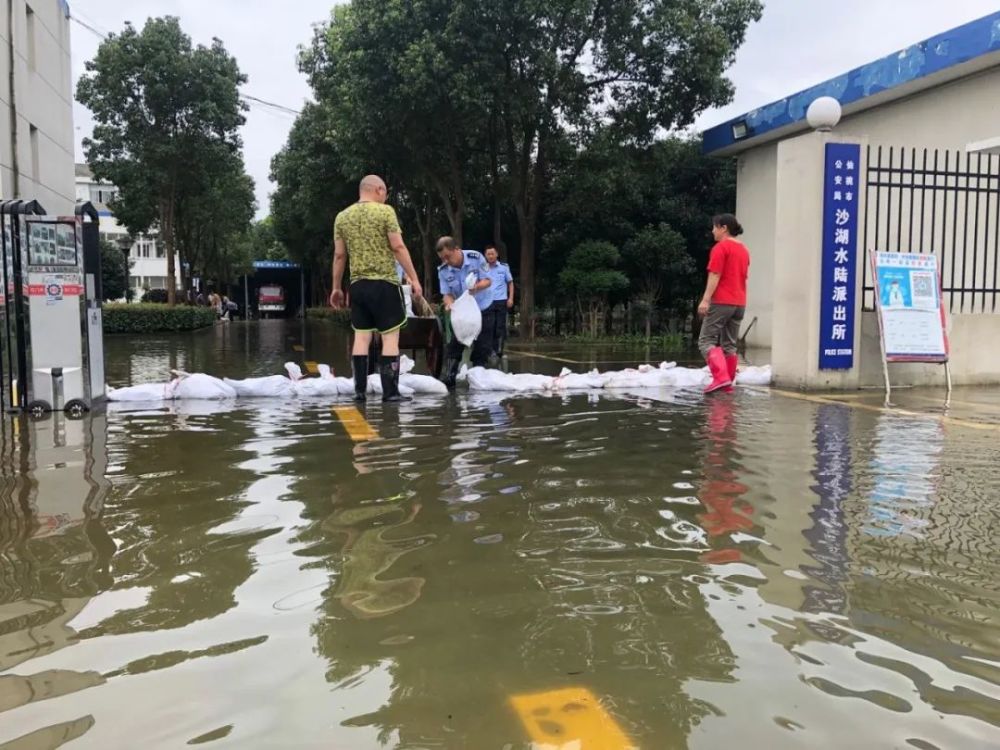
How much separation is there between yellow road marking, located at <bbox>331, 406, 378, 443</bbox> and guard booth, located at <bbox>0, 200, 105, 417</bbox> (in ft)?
6.74

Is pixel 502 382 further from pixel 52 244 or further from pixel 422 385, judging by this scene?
pixel 52 244

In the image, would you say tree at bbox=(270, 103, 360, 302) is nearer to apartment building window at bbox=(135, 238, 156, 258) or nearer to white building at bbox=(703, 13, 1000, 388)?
white building at bbox=(703, 13, 1000, 388)

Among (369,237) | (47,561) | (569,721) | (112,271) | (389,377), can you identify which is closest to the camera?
(569,721)

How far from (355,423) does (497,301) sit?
4348mm

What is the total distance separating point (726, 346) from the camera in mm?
8055

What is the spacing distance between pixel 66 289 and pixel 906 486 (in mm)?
6022

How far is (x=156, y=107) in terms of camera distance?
23.5 meters

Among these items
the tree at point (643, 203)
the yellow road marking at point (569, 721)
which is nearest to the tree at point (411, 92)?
the tree at point (643, 203)

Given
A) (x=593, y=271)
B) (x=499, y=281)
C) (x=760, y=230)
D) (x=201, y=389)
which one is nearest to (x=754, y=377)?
(x=499, y=281)

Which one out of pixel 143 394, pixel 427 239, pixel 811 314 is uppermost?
pixel 427 239

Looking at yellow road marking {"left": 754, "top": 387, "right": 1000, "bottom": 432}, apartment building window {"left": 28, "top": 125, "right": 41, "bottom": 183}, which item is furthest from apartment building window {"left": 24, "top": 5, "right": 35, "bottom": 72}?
yellow road marking {"left": 754, "top": 387, "right": 1000, "bottom": 432}

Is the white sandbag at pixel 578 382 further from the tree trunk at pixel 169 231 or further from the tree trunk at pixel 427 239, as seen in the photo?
the tree trunk at pixel 169 231

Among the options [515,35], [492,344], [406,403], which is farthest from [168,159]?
[406,403]

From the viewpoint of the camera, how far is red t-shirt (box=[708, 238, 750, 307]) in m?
7.76
